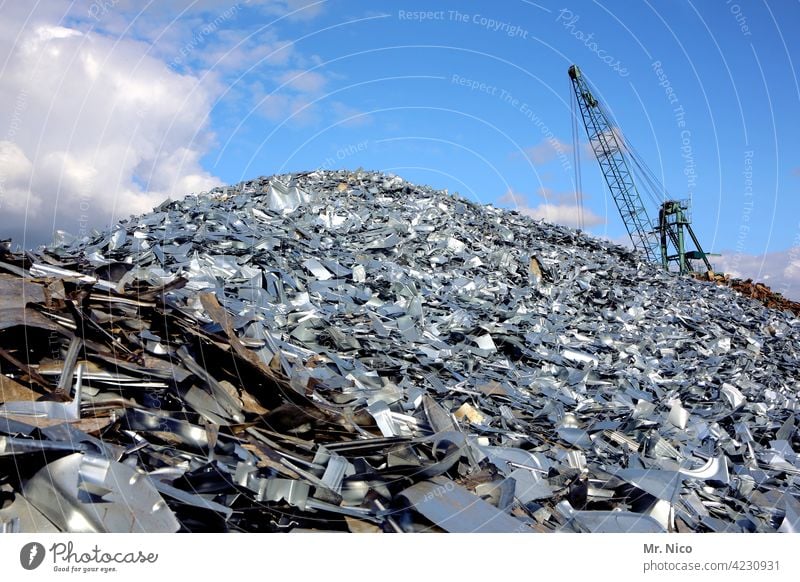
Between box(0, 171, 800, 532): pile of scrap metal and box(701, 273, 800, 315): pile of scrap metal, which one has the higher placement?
box(701, 273, 800, 315): pile of scrap metal

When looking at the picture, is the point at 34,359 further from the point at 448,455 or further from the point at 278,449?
the point at 448,455

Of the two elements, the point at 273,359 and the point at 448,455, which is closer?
the point at 448,455

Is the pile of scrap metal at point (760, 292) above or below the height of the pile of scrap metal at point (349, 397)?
above

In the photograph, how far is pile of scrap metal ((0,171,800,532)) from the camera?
291 cm

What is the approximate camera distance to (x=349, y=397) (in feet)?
14.8

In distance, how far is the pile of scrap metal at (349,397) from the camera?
291cm

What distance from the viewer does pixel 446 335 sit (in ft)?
22.6

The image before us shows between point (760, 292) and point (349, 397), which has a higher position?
point (760, 292)

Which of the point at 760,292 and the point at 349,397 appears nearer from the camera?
the point at 349,397

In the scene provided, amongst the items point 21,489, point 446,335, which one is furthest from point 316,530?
point 446,335

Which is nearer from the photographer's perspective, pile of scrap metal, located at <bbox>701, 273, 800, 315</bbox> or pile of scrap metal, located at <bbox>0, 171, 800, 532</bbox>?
pile of scrap metal, located at <bbox>0, 171, 800, 532</bbox>

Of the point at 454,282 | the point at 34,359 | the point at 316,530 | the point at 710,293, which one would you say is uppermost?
the point at 710,293

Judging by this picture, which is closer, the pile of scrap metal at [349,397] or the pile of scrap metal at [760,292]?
the pile of scrap metal at [349,397]

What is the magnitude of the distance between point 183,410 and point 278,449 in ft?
2.14
